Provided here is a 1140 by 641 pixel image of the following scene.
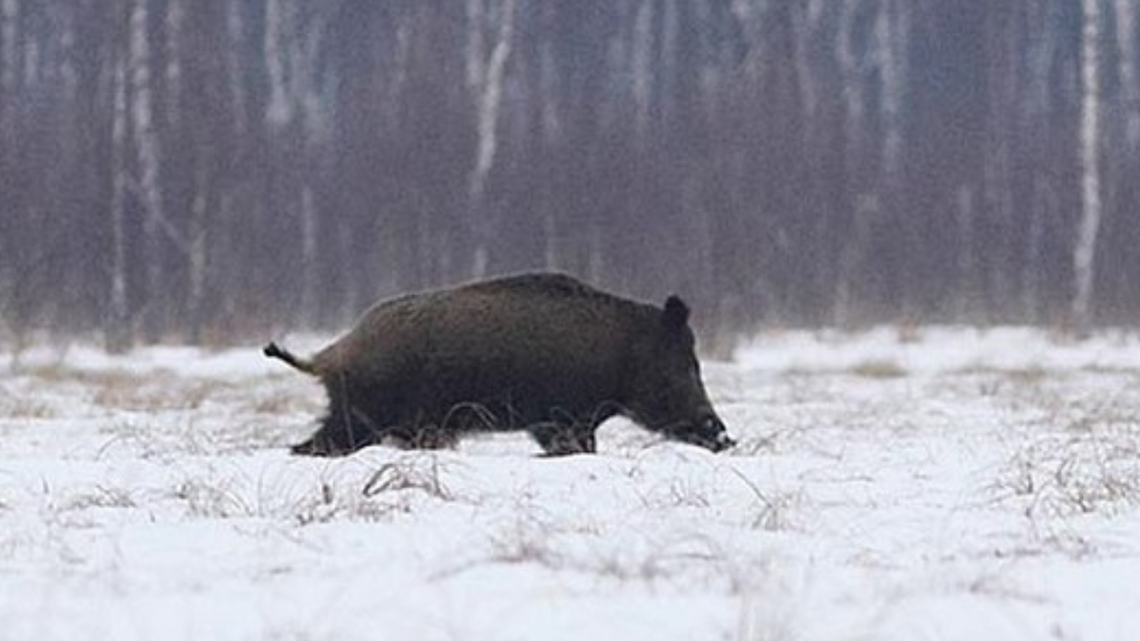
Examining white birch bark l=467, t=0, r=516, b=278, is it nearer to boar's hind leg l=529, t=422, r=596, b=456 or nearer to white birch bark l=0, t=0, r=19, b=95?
white birch bark l=0, t=0, r=19, b=95

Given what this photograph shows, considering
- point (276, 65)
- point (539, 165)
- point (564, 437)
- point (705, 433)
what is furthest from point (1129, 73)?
point (564, 437)

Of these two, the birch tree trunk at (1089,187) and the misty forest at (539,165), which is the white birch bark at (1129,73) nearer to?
the misty forest at (539,165)

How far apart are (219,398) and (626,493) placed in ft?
35.6

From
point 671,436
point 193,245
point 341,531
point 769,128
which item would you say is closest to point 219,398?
point 671,436

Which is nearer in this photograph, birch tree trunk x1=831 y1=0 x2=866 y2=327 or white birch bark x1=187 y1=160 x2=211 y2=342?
white birch bark x1=187 y1=160 x2=211 y2=342

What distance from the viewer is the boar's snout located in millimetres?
11594

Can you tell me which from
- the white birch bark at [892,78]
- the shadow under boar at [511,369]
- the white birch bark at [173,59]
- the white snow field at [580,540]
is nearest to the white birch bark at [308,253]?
the white birch bark at [173,59]

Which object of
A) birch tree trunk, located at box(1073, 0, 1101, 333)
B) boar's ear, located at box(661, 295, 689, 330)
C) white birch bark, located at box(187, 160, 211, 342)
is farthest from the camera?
birch tree trunk, located at box(1073, 0, 1101, 333)

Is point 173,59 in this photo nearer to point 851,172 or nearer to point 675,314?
point 851,172

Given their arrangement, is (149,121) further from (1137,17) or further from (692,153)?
(1137,17)

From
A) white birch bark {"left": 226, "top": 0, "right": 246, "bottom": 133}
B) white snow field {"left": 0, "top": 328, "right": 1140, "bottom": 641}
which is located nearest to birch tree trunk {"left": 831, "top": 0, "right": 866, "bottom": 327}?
white birch bark {"left": 226, "top": 0, "right": 246, "bottom": 133}

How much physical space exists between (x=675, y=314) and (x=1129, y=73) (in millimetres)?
24924

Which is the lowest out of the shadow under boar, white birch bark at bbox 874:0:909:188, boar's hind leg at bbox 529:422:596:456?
boar's hind leg at bbox 529:422:596:456

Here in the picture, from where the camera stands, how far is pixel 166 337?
29672 mm
